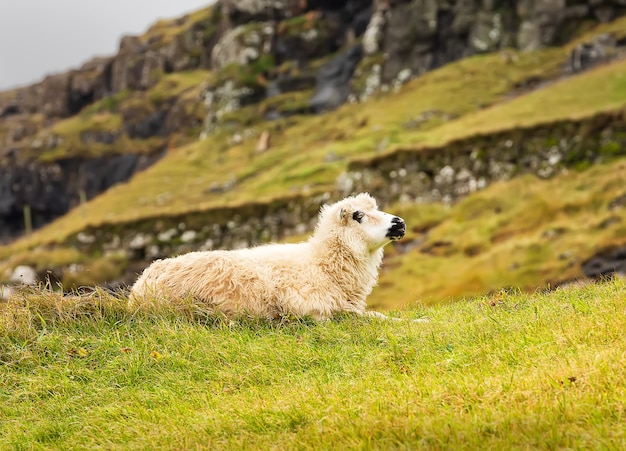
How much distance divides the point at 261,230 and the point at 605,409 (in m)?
48.6

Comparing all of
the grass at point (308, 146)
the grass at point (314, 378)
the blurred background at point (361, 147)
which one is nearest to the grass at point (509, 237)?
the blurred background at point (361, 147)

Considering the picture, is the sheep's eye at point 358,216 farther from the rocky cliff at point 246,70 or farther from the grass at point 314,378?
the rocky cliff at point 246,70

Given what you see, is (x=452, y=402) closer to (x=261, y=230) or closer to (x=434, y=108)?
(x=261, y=230)

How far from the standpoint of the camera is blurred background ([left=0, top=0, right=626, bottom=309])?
35.0 m

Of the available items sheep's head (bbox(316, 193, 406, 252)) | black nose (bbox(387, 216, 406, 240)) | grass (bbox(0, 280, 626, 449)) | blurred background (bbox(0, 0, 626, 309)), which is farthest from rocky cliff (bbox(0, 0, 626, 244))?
grass (bbox(0, 280, 626, 449))

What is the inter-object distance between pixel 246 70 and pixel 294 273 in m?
139

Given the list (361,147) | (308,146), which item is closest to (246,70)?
(308,146)

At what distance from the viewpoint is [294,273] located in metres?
10.4

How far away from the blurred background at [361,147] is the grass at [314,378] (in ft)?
8.29

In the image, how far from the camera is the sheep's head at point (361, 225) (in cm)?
1098

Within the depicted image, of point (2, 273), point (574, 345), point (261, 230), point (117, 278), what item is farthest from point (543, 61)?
point (574, 345)

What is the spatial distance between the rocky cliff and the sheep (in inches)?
3319

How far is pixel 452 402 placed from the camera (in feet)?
19.0

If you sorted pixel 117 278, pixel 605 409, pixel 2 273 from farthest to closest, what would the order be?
pixel 2 273 → pixel 117 278 → pixel 605 409
